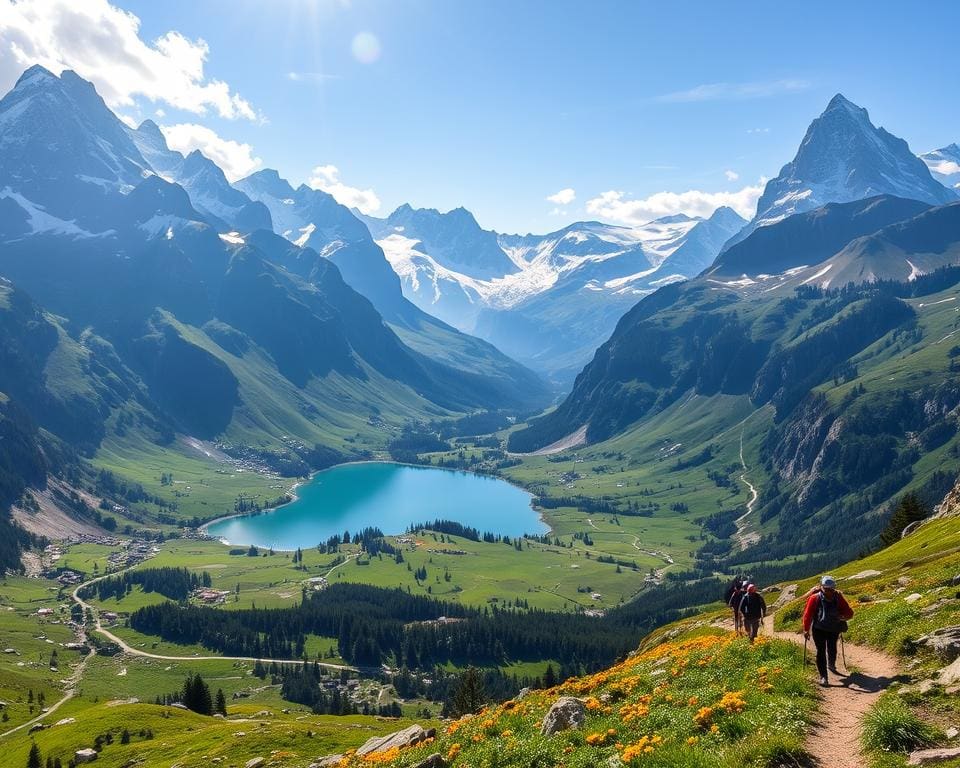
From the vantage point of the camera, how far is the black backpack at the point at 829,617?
24625 mm

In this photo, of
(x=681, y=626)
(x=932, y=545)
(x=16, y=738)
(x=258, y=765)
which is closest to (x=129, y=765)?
(x=258, y=765)

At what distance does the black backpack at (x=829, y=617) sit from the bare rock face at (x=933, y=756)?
742cm

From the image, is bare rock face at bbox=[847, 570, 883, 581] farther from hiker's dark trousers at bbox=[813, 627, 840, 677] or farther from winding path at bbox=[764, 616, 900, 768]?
hiker's dark trousers at bbox=[813, 627, 840, 677]

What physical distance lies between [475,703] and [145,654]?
170m

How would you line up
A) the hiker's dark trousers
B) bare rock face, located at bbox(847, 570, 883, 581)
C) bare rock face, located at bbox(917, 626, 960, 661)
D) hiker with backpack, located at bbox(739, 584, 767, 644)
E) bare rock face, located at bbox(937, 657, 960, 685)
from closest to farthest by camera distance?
bare rock face, located at bbox(937, 657, 960, 685) < bare rock face, located at bbox(917, 626, 960, 661) < the hiker's dark trousers < hiker with backpack, located at bbox(739, 584, 767, 644) < bare rock face, located at bbox(847, 570, 883, 581)

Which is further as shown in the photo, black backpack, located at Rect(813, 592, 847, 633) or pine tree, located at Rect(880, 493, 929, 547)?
pine tree, located at Rect(880, 493, 929, 547)

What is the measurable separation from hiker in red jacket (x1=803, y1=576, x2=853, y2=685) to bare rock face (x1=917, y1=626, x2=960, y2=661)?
311cm

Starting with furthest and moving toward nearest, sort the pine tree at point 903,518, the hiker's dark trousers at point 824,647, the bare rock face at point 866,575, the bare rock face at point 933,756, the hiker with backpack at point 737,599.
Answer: the pine tree at point 903,518 → the bare rock face at point 866,575 → the hiker with backpack at point 737,599 → the hiker's dark trousers at point 824,647 → the bare rock face at point 933,756

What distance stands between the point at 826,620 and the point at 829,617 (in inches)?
8.6

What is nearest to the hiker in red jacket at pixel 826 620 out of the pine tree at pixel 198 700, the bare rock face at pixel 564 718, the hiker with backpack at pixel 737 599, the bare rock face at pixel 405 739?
the bare rock face at pixel 564 718

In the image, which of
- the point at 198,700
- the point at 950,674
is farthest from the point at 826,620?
the point at 198,700

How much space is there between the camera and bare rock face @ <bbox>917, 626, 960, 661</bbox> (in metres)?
24.1

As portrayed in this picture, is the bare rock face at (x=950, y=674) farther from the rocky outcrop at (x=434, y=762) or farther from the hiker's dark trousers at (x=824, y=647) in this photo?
the rocky outcrop at (x=434, y=762)

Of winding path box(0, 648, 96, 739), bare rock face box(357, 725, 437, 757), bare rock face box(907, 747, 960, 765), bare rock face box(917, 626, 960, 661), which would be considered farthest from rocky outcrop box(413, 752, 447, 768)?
winding path box(0, 648, 96, 739)
